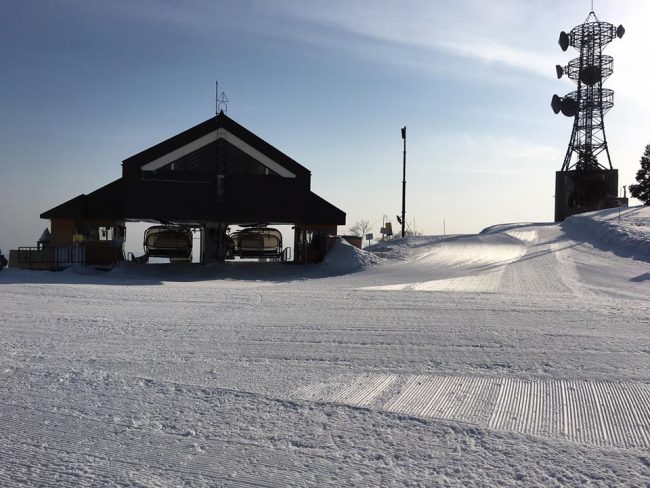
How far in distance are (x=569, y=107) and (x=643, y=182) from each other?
969 centimetres

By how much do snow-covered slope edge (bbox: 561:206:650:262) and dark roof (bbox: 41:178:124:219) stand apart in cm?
2367

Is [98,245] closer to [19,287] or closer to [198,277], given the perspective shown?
[198,277]

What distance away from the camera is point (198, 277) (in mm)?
24781

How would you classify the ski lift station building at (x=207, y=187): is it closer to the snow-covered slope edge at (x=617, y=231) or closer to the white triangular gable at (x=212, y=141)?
the white triangular gable at (x=212, y=141)

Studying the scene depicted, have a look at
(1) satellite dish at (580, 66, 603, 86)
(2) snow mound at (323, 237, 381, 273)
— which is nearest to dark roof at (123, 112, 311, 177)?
(2) snow mound at (323, 237, 381, 273)

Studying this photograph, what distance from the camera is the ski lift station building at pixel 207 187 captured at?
2548 cm

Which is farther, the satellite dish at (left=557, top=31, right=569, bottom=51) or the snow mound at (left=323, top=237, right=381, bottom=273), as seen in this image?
the satellite dish at (left=557, top=31, right=569, bottom=51)

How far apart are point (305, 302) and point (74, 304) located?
502 cm

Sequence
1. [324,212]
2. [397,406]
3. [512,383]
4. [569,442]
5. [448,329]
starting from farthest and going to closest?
[324,212]
[448,329]
[512,383]
[397,406]
[569,442]

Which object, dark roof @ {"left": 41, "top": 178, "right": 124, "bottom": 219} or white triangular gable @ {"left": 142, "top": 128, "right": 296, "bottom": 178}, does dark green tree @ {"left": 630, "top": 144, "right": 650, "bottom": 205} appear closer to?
white triangular gable @ {"left": 142, "top": 128, "right": 296, "bottom": 178}

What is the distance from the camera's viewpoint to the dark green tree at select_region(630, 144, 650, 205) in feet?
174

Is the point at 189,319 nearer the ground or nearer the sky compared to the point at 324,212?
nearer the ground

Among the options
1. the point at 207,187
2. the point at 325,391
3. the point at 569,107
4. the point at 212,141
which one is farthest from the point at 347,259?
the point at 569,107

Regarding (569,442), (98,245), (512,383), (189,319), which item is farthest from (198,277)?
(569,442)
